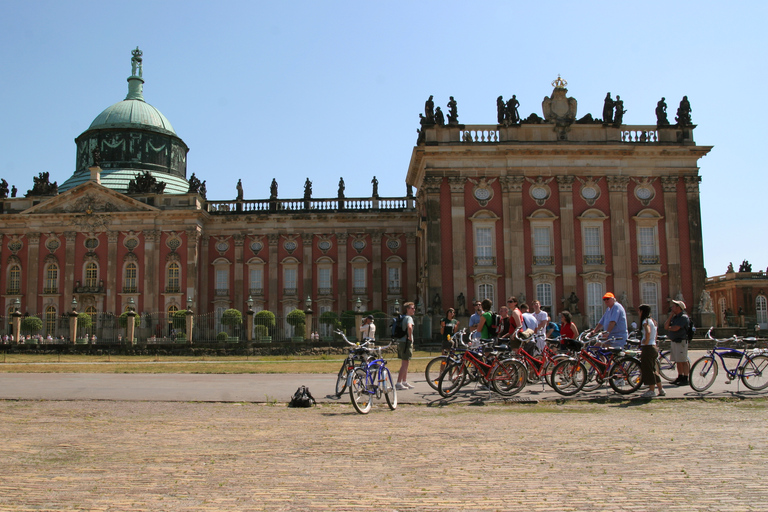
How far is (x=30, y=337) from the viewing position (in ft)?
137

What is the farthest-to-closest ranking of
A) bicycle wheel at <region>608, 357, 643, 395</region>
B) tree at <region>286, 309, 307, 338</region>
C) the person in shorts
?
tree at <region>286, 309, 307, 338</region> < the person in shorts < bicycle wheel at <region>608, 357, 643, 395</region>

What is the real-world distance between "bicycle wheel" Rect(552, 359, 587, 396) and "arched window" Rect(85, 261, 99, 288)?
1646 inches

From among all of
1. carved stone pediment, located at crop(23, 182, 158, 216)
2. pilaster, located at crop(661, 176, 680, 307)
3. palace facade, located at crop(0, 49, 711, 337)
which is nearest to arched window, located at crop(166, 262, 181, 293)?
palace facade, located at crop(0, 49, 711, 337)

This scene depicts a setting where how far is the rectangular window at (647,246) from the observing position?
38.3m

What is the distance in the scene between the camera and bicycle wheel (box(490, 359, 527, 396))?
517 inches

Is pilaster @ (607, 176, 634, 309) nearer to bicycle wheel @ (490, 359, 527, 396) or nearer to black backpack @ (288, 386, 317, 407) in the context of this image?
bicycle wheel @ (490, 359, 527, 396)

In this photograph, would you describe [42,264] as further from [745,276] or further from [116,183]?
[745,276]

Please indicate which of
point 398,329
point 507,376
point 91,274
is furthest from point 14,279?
point 507,376

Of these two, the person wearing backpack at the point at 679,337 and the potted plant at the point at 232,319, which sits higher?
the potted plant at the point at 232,319

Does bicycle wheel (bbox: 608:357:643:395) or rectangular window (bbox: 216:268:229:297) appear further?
rectangular window (bbox: 216:268:229:297)

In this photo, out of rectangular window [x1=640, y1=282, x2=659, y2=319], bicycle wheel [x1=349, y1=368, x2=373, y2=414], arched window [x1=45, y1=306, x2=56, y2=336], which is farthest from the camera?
arched window [x1=45, y1=306, x2=56, y2=336]

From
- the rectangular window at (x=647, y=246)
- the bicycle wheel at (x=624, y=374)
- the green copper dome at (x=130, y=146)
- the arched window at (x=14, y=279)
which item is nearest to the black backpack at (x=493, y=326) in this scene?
the bicycle wheel at (x=624, y=374)

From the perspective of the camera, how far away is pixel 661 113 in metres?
39.6

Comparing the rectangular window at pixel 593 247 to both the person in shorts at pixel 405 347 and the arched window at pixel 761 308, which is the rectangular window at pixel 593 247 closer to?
the person in shorts at pixel 405 347
